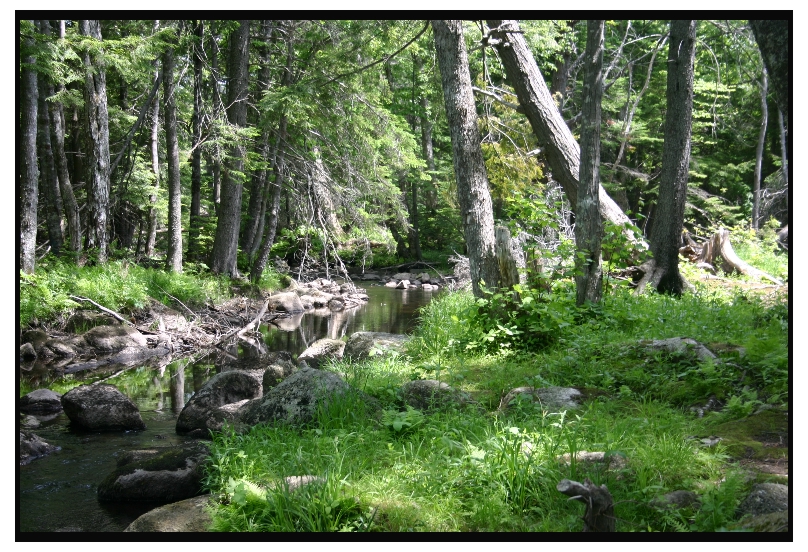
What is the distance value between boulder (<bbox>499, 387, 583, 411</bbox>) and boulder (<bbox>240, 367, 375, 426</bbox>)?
1.10 meters

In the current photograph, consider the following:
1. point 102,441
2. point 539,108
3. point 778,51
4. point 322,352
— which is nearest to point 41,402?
point 102,441

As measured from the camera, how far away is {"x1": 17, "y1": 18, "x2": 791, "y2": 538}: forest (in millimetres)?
3154

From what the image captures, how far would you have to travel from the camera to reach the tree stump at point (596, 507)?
2348 mm

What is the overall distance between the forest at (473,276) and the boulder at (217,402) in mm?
173

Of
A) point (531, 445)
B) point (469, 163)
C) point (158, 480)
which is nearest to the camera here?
point (531, 445)

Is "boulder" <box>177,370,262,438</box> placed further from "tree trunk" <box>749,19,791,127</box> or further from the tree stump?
"tree trunk" <box>749,19,791,127</box>

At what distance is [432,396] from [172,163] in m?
10.5

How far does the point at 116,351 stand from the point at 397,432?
23.8ft

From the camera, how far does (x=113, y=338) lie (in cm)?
1010

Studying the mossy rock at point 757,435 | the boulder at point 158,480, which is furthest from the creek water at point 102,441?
the mossy rock at point 757,435

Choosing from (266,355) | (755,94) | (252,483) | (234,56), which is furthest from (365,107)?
(252,483)

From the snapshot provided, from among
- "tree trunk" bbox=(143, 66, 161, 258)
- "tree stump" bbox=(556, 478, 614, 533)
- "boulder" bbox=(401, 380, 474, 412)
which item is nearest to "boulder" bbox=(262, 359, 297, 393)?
"boulder" bbox=(401, 380, 474, 412)

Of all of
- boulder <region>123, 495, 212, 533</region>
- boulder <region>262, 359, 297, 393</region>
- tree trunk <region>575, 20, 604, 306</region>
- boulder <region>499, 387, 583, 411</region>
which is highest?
tree trunk <region>575, 20, 604, 306</region>

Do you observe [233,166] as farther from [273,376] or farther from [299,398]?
[299,398]
